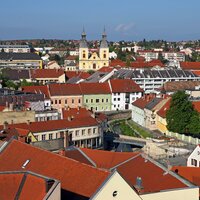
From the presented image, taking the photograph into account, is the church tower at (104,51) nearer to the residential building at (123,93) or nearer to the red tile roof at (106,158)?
the residential building at (123,93)

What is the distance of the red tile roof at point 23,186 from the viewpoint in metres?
17.1

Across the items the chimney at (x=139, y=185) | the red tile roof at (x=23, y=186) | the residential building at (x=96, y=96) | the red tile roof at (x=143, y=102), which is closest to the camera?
the red tile roof at (x=23, y=186)

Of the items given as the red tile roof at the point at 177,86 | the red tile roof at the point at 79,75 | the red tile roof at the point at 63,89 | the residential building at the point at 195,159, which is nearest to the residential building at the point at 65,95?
the red tile roof at the point at 63,89

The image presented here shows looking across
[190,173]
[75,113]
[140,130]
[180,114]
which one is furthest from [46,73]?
[190,173]

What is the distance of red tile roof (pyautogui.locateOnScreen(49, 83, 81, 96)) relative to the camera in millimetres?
74375

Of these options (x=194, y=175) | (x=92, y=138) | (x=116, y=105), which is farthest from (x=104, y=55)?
(x=194, y=175)

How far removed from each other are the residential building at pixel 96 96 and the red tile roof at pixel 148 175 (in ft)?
170

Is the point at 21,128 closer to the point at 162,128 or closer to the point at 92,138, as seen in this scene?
the point at 92,138

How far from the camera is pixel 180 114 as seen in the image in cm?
5322

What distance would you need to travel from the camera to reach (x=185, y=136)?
5059cm

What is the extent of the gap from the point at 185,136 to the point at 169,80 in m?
42.5

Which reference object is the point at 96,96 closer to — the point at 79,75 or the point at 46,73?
the point at 79,75

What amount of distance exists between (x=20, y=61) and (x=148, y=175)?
10728 cm

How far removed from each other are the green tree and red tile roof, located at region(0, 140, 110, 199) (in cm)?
3027
